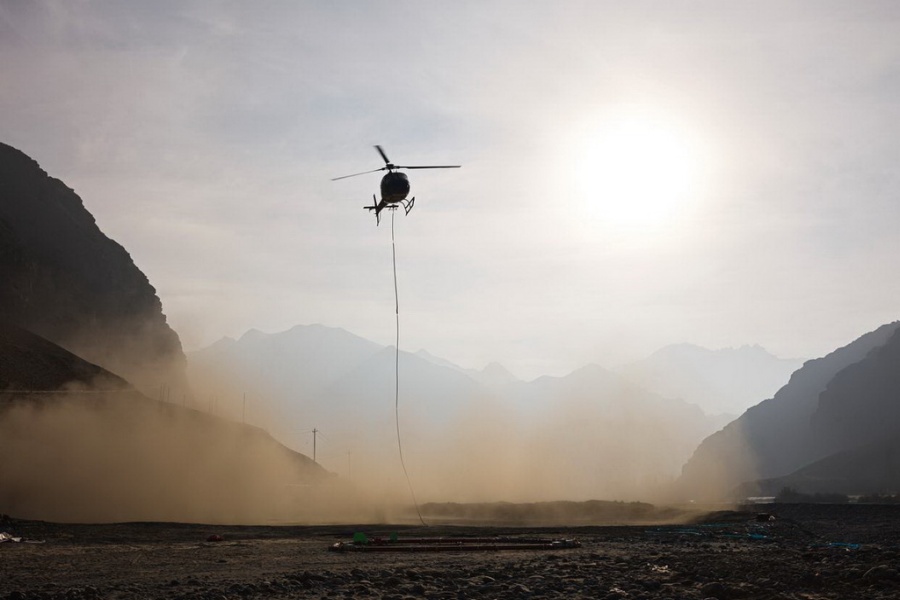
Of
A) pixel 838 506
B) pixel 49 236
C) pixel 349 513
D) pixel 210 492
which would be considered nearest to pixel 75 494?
pixel 210 492

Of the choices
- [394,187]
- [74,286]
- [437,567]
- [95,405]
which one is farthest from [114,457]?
[74,286]

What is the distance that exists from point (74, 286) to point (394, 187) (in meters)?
137

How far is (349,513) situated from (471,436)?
104 m

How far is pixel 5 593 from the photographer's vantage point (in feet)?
71.3

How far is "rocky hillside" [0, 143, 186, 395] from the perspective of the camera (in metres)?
148

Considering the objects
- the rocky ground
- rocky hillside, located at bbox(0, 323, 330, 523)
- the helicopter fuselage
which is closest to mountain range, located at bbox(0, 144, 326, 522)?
rocky hillside, located at bbox(0, 323, 330, 523)

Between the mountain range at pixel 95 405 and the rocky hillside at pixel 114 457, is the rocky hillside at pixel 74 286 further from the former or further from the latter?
the rocky hillside at pixel 114 457

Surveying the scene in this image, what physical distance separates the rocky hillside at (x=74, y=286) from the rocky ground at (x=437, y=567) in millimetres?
113756

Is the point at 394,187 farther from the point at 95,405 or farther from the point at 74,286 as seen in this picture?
the point at 74,286

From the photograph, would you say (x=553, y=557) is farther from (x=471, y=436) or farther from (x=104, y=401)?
(x=471, y=436)

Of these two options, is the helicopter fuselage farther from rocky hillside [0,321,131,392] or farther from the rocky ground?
rocky hillside [0,321,131,392]

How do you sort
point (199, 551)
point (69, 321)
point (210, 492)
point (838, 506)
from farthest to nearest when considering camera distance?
point (69, 321)
point (210, 492)
point (838, 506)
point (199, 551)

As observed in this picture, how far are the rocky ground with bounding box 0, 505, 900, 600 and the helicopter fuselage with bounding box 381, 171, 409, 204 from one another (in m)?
19.0

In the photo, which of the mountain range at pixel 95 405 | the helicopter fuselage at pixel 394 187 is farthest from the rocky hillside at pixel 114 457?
the helicopter fuselage at pixel 394 187
